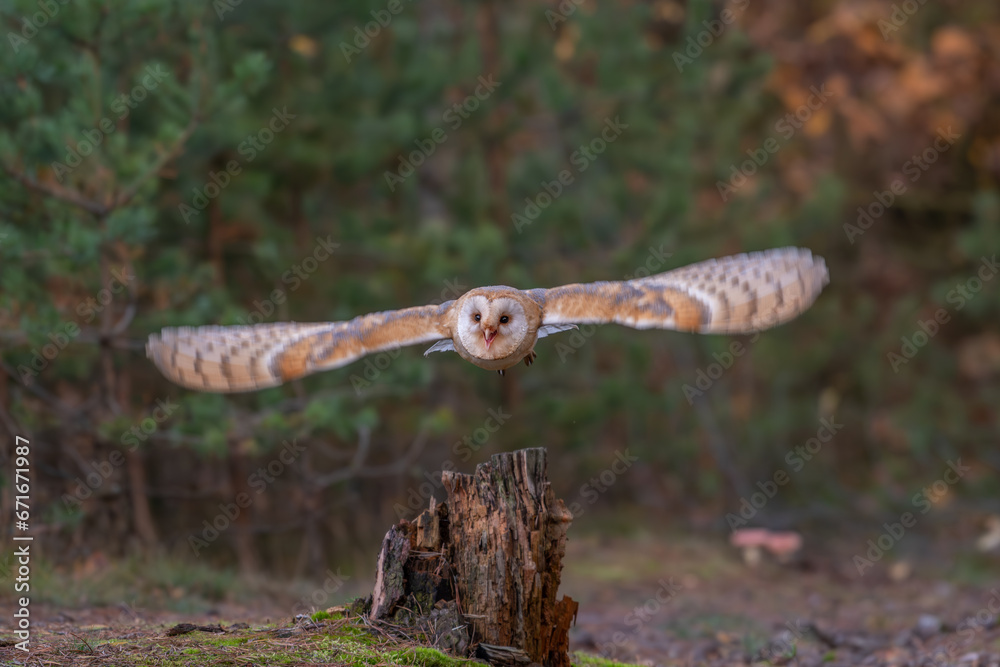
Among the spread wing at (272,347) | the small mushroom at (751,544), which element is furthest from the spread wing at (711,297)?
the small mushroom at (751,544)

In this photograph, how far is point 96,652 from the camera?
13.2 feet

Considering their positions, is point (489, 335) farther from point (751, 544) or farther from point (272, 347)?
point (751, 544)

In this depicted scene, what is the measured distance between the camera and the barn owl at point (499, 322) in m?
4.75

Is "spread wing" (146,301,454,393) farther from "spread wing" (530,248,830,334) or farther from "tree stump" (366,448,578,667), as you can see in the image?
"tree stump" (366,448,578,667)

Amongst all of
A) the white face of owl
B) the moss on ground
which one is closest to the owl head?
the white face of owl

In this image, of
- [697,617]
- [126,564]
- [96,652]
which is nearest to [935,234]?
[697,617]

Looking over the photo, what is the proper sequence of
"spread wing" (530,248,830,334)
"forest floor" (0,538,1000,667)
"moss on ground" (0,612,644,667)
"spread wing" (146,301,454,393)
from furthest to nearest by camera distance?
"spread wing" (146,301,454,393) < "spread wing" (530,248,830,334) < "forest floor" (0,538,1000,667) < "moss on ground" (0,612,644,667)

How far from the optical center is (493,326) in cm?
504

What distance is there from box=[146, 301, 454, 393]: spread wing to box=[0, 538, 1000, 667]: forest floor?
4.07ft

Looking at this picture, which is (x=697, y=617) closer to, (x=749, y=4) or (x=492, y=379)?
(x=492, y=379)

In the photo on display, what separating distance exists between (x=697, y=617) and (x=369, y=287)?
4.33m

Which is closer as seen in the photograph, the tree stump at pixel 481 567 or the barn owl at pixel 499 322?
the tree stump at pixel 481 567

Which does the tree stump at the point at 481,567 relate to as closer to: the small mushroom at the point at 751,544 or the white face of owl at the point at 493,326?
the white face of owl at the point at 493,326

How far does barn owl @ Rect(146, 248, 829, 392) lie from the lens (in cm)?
475
